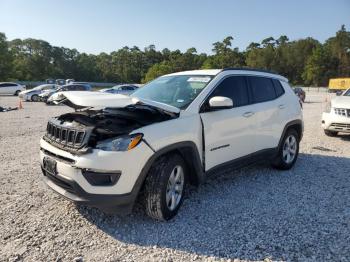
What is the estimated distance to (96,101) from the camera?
3.98m

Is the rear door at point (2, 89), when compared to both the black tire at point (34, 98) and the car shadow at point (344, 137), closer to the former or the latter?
the black tire at point (34, 98)

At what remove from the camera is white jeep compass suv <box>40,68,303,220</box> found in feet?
11.4

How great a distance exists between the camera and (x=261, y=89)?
18.6ft

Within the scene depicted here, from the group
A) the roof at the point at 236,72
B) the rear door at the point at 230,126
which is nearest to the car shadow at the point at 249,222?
the rear door at the point at 230,126

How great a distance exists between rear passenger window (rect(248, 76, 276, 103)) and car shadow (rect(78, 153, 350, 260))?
1.40 metres

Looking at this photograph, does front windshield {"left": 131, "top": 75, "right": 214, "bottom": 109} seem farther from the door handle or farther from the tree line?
the tree line

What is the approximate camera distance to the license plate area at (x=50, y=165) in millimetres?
3771

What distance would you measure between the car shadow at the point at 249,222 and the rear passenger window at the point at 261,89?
1396 mm

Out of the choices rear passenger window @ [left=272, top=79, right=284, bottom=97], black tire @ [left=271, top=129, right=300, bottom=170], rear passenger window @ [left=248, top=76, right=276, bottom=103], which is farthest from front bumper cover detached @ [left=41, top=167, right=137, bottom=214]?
rear passenger window @ [left=272, top=79, right=284, bottom=97]

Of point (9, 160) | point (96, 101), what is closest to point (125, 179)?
point (96, 101)

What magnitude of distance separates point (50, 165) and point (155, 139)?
1271 millimetres

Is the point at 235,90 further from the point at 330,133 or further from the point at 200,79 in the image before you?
the point at 330,133

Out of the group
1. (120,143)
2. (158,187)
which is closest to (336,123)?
(158,187)

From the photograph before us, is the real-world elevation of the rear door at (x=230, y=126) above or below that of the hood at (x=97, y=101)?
below
